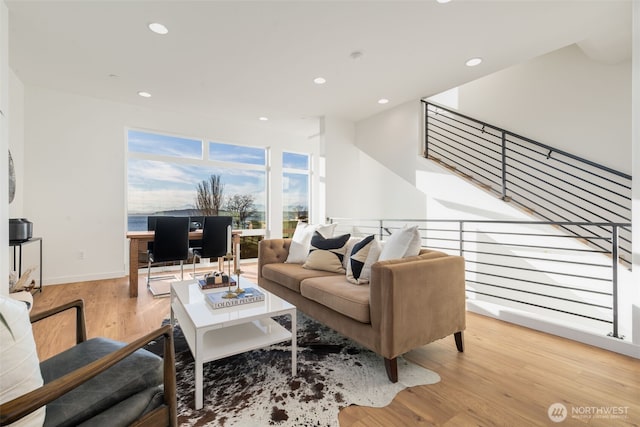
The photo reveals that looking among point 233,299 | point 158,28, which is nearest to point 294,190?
point 158,28

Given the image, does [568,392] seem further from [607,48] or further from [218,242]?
[218,242]

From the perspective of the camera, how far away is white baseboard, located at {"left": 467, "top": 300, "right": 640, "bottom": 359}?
211 centimetres

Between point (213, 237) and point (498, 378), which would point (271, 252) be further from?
point (498, 378)

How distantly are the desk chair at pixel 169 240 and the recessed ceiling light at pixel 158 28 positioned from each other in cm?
212

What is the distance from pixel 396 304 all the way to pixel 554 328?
175 cm

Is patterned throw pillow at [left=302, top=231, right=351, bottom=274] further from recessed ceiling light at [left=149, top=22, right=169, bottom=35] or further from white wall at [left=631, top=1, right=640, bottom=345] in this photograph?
recessed ceiling light at [left=149, top=22, right=169, bottom=35]

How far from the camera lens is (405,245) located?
2137 mm

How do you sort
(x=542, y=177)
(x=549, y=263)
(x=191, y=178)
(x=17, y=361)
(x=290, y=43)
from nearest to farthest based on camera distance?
(x=17, y=361), (x=290, y=43), (x=549, y=263), (x=542, y=177), (x=191, y=178)

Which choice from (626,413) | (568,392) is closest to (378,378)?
(568,392)

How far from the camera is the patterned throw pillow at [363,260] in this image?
2.33 m

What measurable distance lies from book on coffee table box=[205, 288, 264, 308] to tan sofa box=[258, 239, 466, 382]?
1.62 feet

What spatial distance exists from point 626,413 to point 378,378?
1288 mm

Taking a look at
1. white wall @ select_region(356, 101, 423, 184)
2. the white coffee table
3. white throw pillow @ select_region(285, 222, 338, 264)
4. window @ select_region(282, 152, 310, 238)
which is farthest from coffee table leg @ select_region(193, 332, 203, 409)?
window @ select_region(282, 152, 310, 238)

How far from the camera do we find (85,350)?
127 cm
